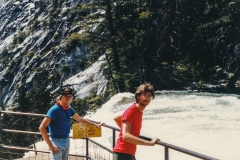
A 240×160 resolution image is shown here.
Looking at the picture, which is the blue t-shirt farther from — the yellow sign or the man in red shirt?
the man in red shirt

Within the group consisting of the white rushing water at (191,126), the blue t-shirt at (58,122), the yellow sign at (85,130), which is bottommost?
the white rushing water at (191,126)

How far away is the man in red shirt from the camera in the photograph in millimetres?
2998

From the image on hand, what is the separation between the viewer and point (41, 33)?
10219 cm

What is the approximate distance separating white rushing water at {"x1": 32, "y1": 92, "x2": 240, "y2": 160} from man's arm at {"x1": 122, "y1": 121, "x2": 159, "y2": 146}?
7925 mm

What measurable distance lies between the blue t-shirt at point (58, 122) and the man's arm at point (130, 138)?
1.28 meters

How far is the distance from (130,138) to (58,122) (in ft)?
A: 4.72

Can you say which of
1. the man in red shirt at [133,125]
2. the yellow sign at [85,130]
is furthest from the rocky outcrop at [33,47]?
the man in red shirt at [133,125]

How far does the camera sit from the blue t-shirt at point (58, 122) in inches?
160

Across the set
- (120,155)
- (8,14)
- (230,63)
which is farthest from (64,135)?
(8,14)

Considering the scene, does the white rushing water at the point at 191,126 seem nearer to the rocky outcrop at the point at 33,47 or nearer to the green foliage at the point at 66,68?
the rocky outcrop at the point at 33,47

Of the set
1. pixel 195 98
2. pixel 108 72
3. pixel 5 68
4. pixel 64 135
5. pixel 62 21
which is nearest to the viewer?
pixel 64 135

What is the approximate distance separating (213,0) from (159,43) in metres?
5.97

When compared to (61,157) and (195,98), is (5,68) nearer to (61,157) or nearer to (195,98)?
(195,98)

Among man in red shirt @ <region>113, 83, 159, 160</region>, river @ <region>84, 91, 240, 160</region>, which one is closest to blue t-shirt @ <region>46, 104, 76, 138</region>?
man in red shirt @ <region>113, 83, 159, 160</region>
